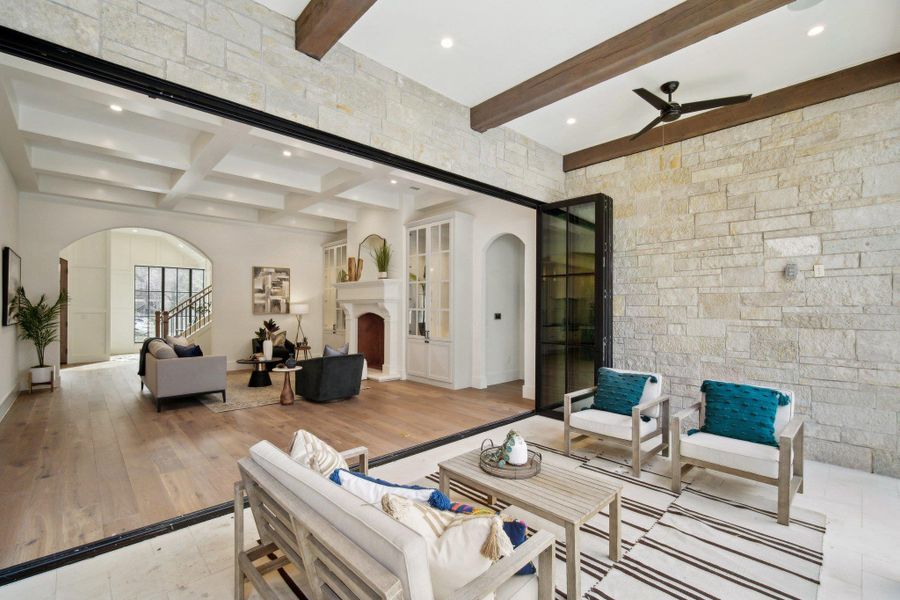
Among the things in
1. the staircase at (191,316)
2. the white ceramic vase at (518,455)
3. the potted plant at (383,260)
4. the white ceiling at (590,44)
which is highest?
the white ceiling at (590,44)

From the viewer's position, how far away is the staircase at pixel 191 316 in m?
8.30

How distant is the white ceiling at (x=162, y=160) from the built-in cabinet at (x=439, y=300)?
596 millimetres

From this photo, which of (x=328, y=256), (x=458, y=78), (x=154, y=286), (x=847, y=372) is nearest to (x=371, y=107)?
(x=458, y=78)

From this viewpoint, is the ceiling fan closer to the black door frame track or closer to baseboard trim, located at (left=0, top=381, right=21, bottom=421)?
the black door frame track

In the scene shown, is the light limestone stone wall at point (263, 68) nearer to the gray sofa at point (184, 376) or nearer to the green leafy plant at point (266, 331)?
the gray sofa at point (184, 376)

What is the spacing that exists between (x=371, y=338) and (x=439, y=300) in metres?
2.27

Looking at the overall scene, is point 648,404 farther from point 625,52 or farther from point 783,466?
point 625,52

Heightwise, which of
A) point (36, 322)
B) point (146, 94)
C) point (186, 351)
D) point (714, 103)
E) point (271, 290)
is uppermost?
point (714, 103)

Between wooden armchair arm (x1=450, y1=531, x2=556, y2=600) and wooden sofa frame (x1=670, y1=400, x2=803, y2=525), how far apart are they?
6.28 feet

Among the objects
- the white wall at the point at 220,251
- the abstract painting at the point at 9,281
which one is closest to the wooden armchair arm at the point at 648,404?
the abstract painting at the point at 9,281

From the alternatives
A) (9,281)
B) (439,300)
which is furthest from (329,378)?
(9,281)

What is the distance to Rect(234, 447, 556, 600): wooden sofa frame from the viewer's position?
1.05 m

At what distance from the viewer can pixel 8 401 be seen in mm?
5086

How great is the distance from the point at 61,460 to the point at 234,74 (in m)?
3.48
